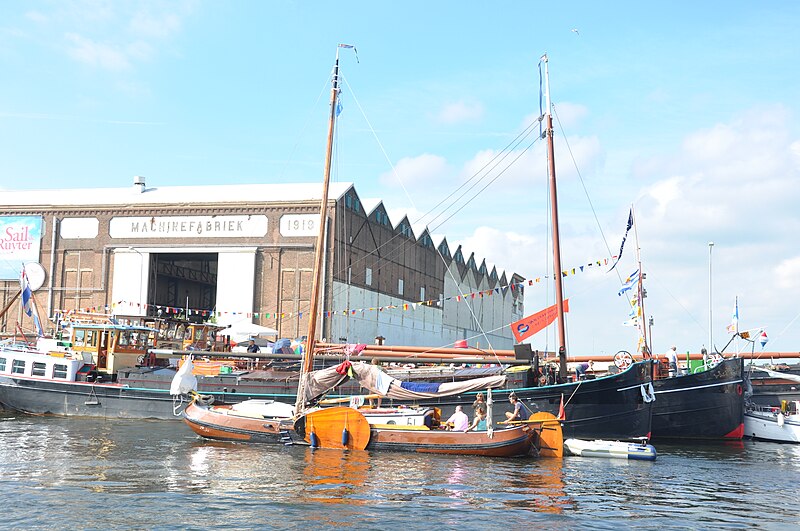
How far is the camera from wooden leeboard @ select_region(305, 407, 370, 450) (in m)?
24.8

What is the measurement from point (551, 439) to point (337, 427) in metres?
6.61

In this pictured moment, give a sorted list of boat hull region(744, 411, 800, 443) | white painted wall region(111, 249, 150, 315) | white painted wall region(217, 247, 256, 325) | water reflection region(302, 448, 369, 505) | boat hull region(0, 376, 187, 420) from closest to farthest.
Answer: water reflection region(302, 448, 369, 505), boat hull region(744, 411, 800, 443), boat hull region(0, 376, 187, 420), white painted wall region(217, 247, 256, 325), white painted wall region(111, 249, 150, 315)

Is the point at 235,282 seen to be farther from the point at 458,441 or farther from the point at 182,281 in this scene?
the point at 458,441

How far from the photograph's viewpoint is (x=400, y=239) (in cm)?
6950

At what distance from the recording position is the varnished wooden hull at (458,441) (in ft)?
77.7

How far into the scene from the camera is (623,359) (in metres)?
31.0

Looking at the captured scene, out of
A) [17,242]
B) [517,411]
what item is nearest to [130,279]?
[17,242]

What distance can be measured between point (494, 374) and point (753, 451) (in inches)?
387

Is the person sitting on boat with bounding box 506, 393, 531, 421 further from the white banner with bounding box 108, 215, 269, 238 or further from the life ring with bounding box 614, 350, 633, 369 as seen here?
the white banner with bounding box 108, 215, 269, 238

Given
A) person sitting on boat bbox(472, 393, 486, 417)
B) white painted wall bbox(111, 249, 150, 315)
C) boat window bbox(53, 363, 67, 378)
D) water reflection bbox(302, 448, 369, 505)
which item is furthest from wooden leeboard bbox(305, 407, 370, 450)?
white painted wall bbox(111, 249, 150, 315)

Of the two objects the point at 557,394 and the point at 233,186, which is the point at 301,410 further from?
the point at 233,186

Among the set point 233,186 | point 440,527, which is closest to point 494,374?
point 440,527

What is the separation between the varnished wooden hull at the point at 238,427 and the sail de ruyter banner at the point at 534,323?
9177mm

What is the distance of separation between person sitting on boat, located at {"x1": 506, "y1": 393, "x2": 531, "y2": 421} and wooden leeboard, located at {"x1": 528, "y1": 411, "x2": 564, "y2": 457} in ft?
2.58
